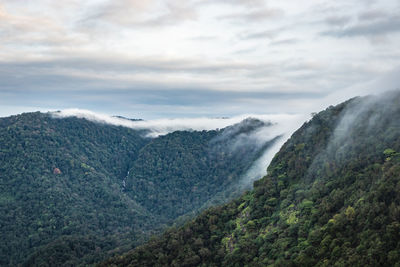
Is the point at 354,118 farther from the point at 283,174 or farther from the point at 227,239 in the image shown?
the point at 227,239

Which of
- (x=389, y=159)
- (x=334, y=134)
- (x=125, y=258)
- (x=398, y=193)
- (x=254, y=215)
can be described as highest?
→ (x=334, y=134)

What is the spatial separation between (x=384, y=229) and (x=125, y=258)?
252ft

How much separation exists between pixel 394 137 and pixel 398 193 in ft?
96.8

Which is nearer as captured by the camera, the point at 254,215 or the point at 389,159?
the point at 389,159

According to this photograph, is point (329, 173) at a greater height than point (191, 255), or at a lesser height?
greater

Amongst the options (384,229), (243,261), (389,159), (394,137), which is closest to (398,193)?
(384,229)

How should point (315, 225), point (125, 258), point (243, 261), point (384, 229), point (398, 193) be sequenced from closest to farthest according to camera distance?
point (384, 229), point (398, 193), point (315, 225), point (243, 261), point (125, 258)

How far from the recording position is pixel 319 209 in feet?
311

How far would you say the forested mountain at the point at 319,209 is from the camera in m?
76.5

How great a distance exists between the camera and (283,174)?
408 ft

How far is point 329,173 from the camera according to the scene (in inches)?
4215

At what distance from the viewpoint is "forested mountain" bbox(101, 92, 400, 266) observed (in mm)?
76500

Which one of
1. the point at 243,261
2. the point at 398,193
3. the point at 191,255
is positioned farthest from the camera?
the point at 191,255

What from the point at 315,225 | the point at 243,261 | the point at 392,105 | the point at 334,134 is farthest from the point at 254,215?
the point at 392,105
